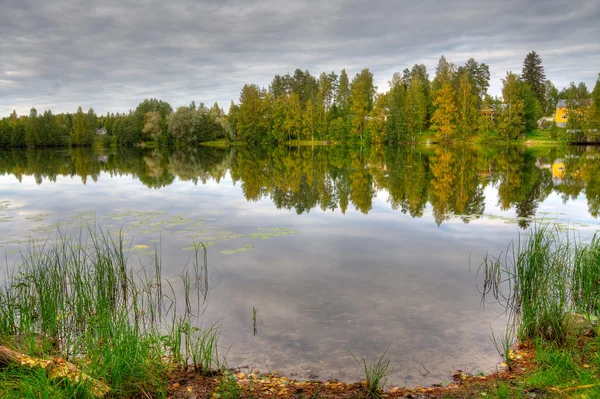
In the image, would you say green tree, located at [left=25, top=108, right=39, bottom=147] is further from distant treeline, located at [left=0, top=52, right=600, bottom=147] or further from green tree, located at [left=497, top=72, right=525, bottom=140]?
green tree, located at [left=497, top=72, right=525, bottom=140]

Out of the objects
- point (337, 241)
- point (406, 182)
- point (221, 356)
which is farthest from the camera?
point (406, 182)

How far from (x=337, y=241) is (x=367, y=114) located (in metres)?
62.1

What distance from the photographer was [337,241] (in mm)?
12766

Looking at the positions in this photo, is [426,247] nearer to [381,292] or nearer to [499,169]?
[381,292]

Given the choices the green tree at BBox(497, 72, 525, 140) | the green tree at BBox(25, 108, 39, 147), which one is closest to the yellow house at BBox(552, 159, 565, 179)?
the green tree at BBox(497, 72, 525, 140)

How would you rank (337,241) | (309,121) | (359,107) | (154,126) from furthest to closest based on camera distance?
(154,126) → (309,121) → (359,107) → (337,241)

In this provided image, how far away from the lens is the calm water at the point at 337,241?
257 inches

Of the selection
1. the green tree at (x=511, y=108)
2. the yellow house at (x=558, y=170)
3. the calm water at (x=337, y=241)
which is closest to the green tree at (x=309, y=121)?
the green tree at (x=511, y=108)

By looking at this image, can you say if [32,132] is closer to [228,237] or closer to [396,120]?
[396,120]

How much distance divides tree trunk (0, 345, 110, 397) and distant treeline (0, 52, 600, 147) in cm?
6544

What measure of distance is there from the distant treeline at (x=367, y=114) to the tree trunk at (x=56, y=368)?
65.4m

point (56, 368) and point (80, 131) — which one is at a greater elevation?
point (80, 131)

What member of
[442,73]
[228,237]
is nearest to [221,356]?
[228,237]

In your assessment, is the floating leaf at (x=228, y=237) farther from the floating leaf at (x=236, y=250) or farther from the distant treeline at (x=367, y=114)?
the distant treeline at (x=367, y=114)
